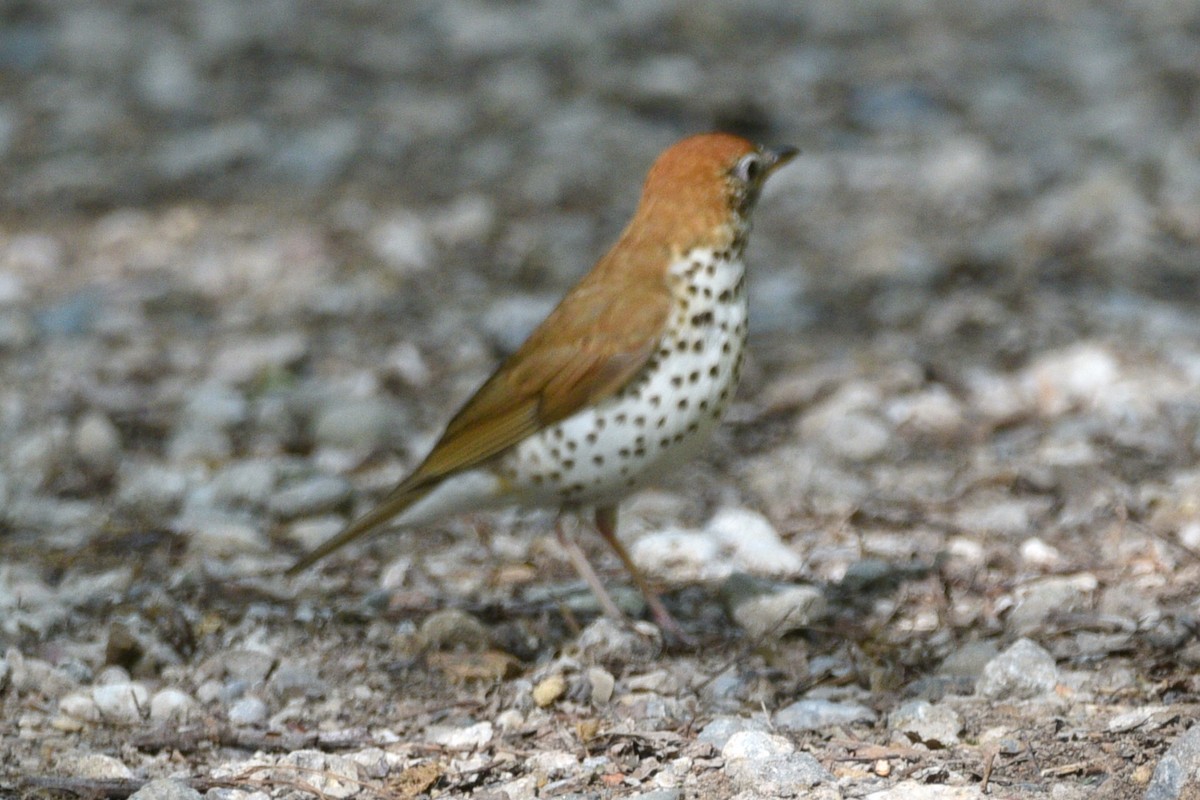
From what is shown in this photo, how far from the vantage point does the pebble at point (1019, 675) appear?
3.66 m

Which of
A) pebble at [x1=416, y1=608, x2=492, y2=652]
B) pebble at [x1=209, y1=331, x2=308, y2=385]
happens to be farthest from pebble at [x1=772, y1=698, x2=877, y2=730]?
pebble at [x1=209, y1=331, x2=308, y2=385]

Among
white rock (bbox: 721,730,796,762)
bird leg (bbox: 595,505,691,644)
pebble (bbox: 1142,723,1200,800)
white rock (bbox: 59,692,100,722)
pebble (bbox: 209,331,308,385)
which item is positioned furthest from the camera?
pebble (bbox: 209,331,308,385)

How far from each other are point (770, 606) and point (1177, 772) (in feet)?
4.55

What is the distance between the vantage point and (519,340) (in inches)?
260

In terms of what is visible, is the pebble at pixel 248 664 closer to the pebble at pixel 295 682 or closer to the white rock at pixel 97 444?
the pebble at pixel 295 682

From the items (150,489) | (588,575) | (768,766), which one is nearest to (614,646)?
(588,575)

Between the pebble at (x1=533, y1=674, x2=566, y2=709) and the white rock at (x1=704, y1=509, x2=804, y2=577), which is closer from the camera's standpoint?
the pebble at (x1=533, y1=674, x2=566, y2=709)

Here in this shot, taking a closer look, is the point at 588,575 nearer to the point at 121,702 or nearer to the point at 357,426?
the point at 121,702

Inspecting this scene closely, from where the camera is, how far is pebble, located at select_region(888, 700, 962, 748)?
11.3ft

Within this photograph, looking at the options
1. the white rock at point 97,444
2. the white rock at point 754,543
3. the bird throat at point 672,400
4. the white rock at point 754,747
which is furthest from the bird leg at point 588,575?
the white rock at point 97,444

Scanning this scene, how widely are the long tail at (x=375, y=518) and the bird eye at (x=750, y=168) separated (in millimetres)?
1165

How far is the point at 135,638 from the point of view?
4.04 meters

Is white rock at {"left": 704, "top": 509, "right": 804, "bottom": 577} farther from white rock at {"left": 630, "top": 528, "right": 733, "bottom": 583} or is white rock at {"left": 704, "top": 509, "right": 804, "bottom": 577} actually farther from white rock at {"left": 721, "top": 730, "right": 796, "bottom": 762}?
white rock at {"left": 721, "top": 730, "right": 796, "bottom": 762}

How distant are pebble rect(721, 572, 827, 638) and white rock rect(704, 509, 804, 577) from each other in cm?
35
